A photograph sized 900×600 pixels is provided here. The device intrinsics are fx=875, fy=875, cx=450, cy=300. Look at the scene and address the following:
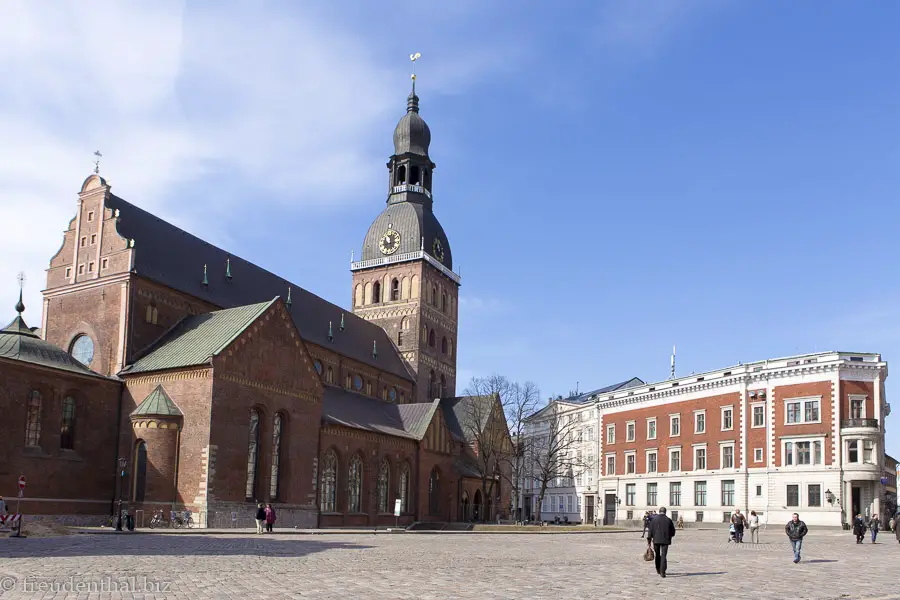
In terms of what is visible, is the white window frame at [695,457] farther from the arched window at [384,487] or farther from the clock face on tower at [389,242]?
the clock face on tower at [389,242]

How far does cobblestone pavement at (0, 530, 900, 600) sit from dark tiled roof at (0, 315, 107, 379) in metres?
14.8

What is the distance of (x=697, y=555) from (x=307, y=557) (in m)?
14.3

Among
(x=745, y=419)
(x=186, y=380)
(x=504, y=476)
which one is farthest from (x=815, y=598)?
(x=504, y=476)

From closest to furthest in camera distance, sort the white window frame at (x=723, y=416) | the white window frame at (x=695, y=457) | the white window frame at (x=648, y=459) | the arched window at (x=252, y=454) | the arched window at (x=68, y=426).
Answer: the arched window at (x=68, y=426) < the arched window at (x=252, y=454) < the white window frame at (x=723, y=416) < the white window frame at (x=695, y=457) < the white window frame at (x=648, y=459)

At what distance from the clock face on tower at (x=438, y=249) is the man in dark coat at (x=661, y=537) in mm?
62111

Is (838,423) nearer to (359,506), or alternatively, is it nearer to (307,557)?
(359,506)

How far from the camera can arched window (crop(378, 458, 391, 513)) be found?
200 ft

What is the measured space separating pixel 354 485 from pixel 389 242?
29891 mm

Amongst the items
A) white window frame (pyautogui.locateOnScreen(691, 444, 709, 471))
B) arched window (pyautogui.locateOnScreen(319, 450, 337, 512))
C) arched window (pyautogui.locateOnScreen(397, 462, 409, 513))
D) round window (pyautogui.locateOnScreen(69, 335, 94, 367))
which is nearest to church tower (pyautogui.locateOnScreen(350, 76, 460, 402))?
arched window (pyautogui.locateOnScreen(397, 462, 409, 513))

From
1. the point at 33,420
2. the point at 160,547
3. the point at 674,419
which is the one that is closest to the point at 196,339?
the point at 33,420

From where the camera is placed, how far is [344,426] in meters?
56.7

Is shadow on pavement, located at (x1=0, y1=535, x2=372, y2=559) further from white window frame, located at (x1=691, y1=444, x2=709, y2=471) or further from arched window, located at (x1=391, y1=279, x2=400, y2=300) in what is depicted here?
arched window, located at (x1=391, y1=279, x2=400, y2=300)

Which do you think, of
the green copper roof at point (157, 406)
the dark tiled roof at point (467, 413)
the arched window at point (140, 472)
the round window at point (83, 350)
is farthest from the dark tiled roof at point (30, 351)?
the dark tiled roof at point (467, 413)

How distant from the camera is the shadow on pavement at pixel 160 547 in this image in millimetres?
23766
